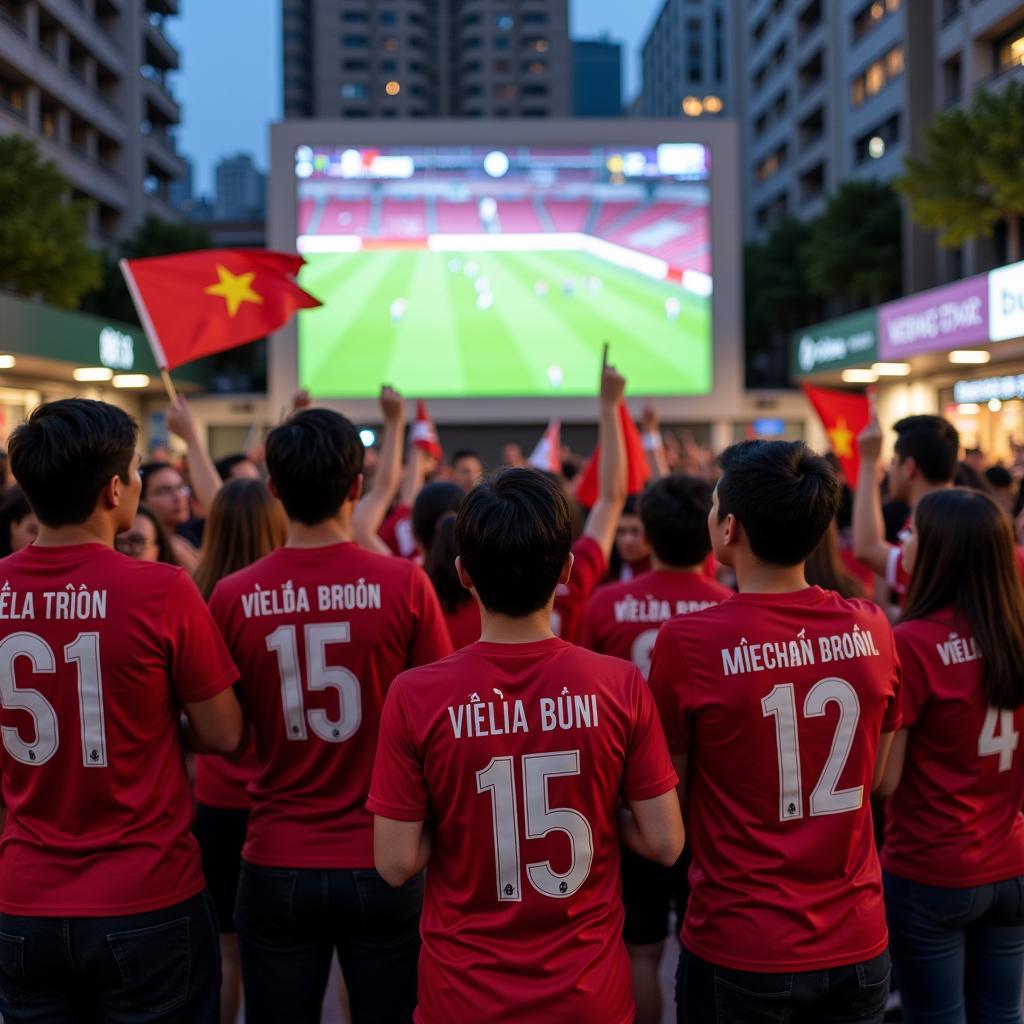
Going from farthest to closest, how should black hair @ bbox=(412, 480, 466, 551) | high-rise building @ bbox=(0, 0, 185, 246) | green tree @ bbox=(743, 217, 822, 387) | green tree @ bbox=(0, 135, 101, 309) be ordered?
green tree @ bbox=(743, 217, 822, 387) < high-rise building @ bbox=(0, 0, 185, 246) < green tree @ bbox=(0, 135, 101, 309) < black hair @ bbox=(412, 480, 466, 551)

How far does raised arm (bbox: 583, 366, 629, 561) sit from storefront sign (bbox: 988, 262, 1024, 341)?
13.6 m

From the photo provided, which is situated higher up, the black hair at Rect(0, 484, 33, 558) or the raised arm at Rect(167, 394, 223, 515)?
the raised arm at Rect(167, 394, 223, 515)

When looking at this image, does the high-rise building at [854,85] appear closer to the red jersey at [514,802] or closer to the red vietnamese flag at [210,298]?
the red vietnamese flag at [210,298]

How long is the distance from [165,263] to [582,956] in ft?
12.1

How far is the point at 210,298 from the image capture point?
4.77 meters

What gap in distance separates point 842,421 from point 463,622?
8.80 ft

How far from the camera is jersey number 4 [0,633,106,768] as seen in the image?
2197 mm

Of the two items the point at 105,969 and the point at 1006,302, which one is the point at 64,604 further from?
the point at 1006,302

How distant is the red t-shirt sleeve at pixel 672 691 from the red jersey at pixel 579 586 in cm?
116

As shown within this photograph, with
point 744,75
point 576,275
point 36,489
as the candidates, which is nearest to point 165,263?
point 36,489

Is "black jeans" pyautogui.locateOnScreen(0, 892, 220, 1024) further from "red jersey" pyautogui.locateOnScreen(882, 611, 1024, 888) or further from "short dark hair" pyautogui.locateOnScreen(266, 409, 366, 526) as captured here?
"red jersey" pyautogui.locateOnScreen(882, 611, 1024, 888)

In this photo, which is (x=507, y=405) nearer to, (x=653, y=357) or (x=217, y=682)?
(x=653, y=357)

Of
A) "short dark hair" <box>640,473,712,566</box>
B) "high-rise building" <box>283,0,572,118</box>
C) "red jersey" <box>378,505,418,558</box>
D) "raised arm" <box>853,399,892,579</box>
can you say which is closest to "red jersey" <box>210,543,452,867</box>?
"short dark hair" <box>640,473,712,566</box>

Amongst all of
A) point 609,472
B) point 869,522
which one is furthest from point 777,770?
point 869,522
